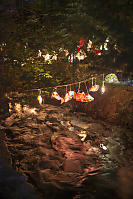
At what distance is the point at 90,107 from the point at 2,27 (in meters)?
10.7

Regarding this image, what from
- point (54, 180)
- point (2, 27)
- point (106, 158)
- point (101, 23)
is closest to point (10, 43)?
point (2, 27)

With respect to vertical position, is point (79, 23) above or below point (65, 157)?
above

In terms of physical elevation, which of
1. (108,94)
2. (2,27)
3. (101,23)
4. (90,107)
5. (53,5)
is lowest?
(90,107)

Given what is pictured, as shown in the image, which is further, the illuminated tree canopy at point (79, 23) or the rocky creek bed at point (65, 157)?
the rocky creek bed at point (65, 157)

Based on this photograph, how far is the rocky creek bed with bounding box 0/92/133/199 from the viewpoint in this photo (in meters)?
4.72

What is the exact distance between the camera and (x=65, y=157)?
7266 mm

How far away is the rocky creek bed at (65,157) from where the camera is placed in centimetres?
472

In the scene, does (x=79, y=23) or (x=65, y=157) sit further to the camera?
(x=65, y=157)

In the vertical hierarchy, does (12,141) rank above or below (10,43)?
below

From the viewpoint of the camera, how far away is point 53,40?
20.8 ft

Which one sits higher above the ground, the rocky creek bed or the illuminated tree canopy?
the illuminated tree canopy

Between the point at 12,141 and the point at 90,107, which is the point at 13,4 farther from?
the point at 90,107

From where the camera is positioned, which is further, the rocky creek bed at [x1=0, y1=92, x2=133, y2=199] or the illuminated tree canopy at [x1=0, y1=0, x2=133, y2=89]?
the rocky creek bed at [x1=0, y1=92, x2=133, y2=199]

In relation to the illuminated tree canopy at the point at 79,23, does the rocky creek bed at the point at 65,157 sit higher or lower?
lower
